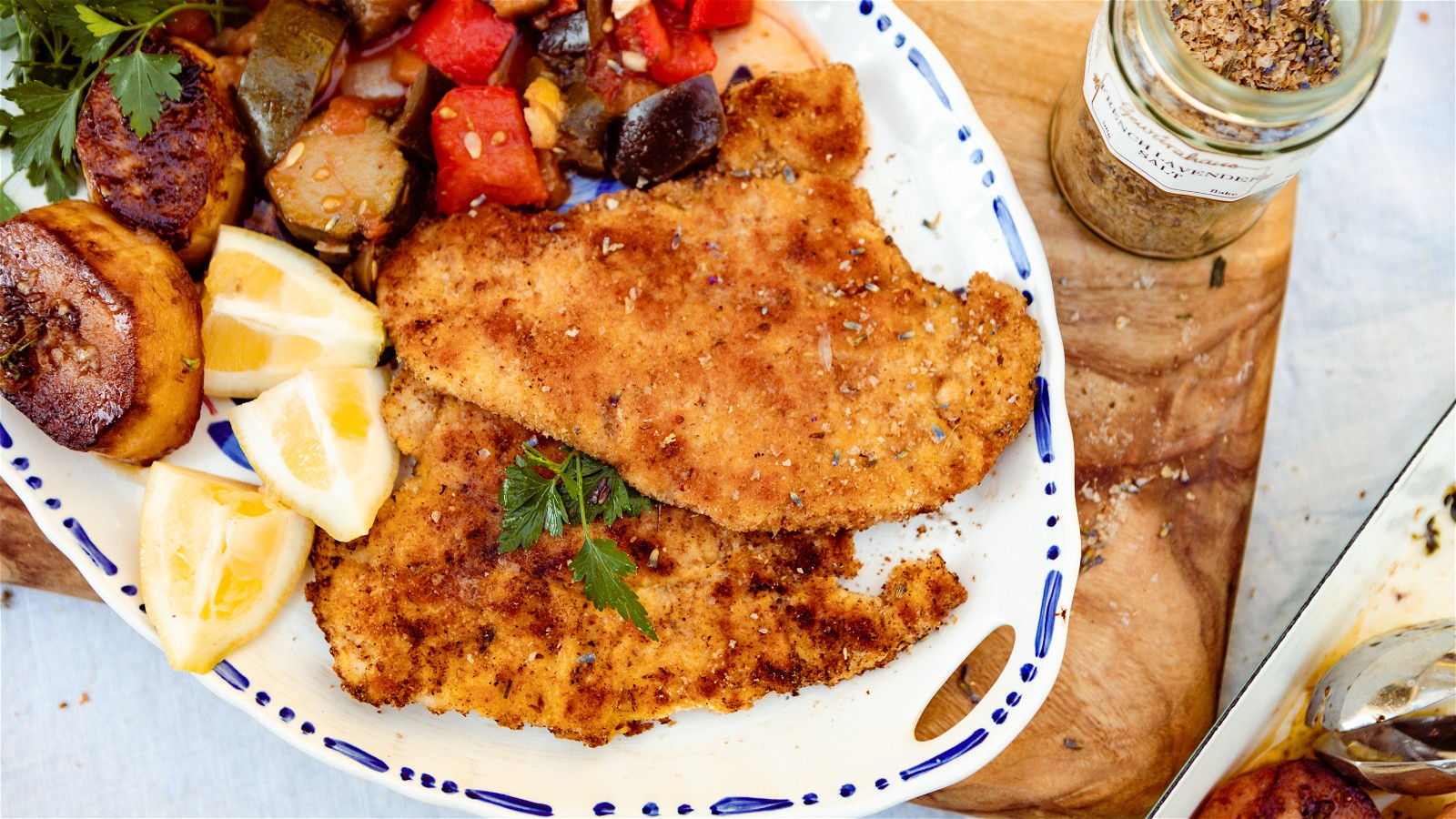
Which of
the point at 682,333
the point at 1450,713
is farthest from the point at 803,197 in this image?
the point at 1450,713

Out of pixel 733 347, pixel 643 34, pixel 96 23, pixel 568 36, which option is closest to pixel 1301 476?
pixel 733 347

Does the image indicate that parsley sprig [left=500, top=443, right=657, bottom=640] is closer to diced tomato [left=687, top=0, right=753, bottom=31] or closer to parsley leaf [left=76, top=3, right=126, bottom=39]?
diced tomato [left=687, top=0, right=753, bottom=31]

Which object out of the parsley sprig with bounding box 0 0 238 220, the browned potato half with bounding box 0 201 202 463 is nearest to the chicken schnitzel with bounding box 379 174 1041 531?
the browned potato half with bounding box 0 201 202 463

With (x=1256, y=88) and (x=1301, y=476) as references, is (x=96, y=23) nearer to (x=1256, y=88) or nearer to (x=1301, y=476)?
(x=1256, y=88)

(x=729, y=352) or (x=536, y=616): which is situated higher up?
(x=729, y=352)

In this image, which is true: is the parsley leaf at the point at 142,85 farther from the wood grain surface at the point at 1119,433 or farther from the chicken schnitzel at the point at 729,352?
the wood grain surface at the point at 1119,433
